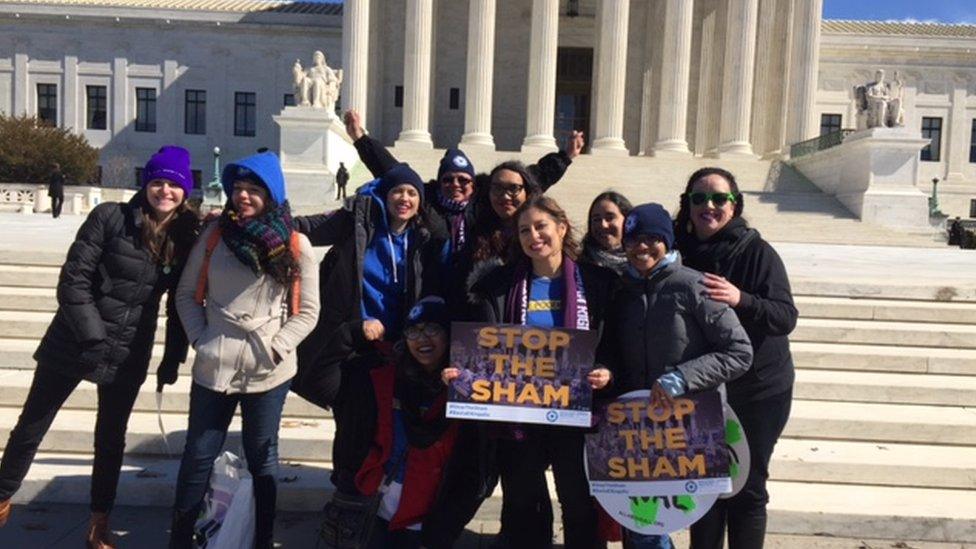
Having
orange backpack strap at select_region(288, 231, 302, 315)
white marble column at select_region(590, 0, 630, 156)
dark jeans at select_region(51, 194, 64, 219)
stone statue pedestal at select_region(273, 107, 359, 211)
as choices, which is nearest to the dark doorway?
white marble column at select_region(590, 0, 630, 156)

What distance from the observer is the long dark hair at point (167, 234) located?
4258 millimetres

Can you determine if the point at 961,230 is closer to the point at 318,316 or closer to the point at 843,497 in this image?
the point at 843,497

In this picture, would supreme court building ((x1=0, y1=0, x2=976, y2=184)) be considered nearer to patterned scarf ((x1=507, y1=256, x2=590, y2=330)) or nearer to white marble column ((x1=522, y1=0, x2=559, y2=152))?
white marble column ((x1=522, y1=0, x2=559, y2=152))

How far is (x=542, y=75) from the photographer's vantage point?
31641mm

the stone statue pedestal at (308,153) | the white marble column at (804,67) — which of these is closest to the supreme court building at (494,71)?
the white marble column at (804,67)

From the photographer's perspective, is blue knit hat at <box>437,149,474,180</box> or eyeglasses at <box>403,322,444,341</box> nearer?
eyeglasses at <box>403,322,444,341</box>

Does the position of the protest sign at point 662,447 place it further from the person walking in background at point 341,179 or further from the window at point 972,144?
the window at point 972,144

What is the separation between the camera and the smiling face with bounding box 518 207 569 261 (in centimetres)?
391

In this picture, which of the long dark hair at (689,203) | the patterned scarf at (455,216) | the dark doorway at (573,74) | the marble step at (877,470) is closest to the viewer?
the long dark hair at (689,203)

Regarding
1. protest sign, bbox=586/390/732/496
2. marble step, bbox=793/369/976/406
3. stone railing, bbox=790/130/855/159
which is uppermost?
stone railing, bbox=790/130/855/159

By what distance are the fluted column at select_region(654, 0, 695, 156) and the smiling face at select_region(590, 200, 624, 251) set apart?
27.9 m

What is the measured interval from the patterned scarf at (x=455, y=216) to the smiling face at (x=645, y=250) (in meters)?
1.15

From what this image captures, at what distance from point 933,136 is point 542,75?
30786mm

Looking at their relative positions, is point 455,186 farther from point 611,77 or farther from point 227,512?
point 611,77
